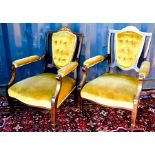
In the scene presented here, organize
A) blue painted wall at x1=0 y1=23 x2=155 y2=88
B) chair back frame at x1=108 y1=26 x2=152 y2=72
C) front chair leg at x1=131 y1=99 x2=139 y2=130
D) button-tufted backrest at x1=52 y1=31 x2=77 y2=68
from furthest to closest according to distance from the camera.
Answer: blue painted wall at x1=0 y1=23 x2=155 y2=88
button-tufted backrest at x1=52 y1=31 x2=77 y2=68
chair back frame at x1=108 y1=26 x2=152 y2=72
front chair leg at x1=131 y1=99 x2=139 y2=130

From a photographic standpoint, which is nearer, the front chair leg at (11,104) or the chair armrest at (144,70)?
the chair armrest at (144,70)

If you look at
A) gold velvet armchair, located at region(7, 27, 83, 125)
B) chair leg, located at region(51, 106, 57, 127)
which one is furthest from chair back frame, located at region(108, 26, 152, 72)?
chair leg, located at region(51, 106, 57, 127)

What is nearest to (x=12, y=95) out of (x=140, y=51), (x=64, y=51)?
(x=64, y=51)

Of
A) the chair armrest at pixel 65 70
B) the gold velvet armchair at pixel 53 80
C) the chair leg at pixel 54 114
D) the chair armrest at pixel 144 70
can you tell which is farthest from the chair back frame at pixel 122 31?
the chair leg at pixel 54 114

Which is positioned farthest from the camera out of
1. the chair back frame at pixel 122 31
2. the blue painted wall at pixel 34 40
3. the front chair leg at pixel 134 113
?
the blue painted wall at pixel 34 40

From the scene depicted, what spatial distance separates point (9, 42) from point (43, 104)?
1193mm

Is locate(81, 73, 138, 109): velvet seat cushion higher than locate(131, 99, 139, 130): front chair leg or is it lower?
higher

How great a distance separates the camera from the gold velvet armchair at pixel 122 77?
2330mm

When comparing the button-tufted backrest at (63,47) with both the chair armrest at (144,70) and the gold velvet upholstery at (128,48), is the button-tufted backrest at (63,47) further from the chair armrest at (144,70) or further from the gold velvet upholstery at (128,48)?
the chair armrest at (144,70)

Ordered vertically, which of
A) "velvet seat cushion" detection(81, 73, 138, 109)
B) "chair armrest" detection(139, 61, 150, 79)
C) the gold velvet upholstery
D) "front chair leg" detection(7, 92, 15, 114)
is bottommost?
"front chair leg" detection(7, 92, 15, 114)

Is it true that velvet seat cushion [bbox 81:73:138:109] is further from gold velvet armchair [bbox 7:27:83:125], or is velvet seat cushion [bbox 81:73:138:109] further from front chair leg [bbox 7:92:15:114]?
front chair leg [bbox 7:92:15:114]

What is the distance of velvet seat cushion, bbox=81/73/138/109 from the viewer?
2324 millimetres

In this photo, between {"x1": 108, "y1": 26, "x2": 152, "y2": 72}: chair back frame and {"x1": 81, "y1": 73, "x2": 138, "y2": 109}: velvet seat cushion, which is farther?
{"x1": 108, "y1": 26, "x2": 152, "y2": 72}: chair back frame
